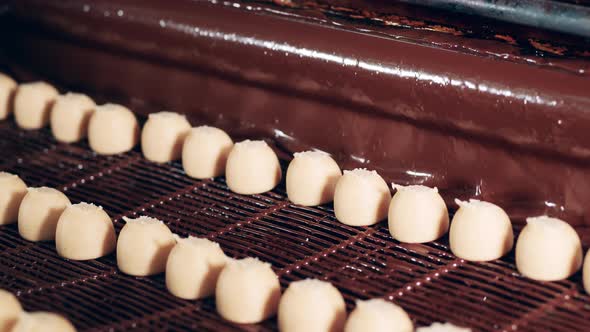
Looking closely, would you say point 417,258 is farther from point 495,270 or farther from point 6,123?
point 6,123

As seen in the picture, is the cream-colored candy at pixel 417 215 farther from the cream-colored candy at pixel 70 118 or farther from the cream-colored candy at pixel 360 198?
the cream-colored candy at pixel 70 118

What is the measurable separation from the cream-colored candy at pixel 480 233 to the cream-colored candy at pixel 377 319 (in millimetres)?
307

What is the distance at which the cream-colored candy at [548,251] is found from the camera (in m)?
1.63

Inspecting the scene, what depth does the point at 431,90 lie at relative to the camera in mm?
1835

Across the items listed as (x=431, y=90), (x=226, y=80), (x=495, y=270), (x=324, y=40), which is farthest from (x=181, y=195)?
(x=495, y=270)

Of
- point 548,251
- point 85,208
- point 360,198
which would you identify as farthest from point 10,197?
point 548,251

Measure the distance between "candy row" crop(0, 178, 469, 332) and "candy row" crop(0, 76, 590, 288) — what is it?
317 millimetres

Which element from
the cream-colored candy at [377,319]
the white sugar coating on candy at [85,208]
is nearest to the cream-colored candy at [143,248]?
the white sugar coating on candy at [85,208]

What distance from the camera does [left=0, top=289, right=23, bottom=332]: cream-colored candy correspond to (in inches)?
60.2

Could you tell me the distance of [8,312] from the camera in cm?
154

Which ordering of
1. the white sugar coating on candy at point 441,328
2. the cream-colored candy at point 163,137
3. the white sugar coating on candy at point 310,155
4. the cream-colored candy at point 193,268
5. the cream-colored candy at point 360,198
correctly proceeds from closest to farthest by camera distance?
the white sugar coating on candy at point 441,328
the cream-colored candy at point 193,268
the cream-colored candy at point 360,198
the white sugar coating on candy at point 310,155
the cream-colored candy at point 163,137

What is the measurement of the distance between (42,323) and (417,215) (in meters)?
0.81

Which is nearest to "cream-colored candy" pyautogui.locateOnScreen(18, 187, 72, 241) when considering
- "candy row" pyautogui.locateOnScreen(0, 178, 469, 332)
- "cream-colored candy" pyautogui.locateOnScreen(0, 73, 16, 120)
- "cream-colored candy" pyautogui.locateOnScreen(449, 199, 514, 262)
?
"candy row" pyautogui.locateOnScreen(0, 178, 469, 332)

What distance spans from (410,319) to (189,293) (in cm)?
45
